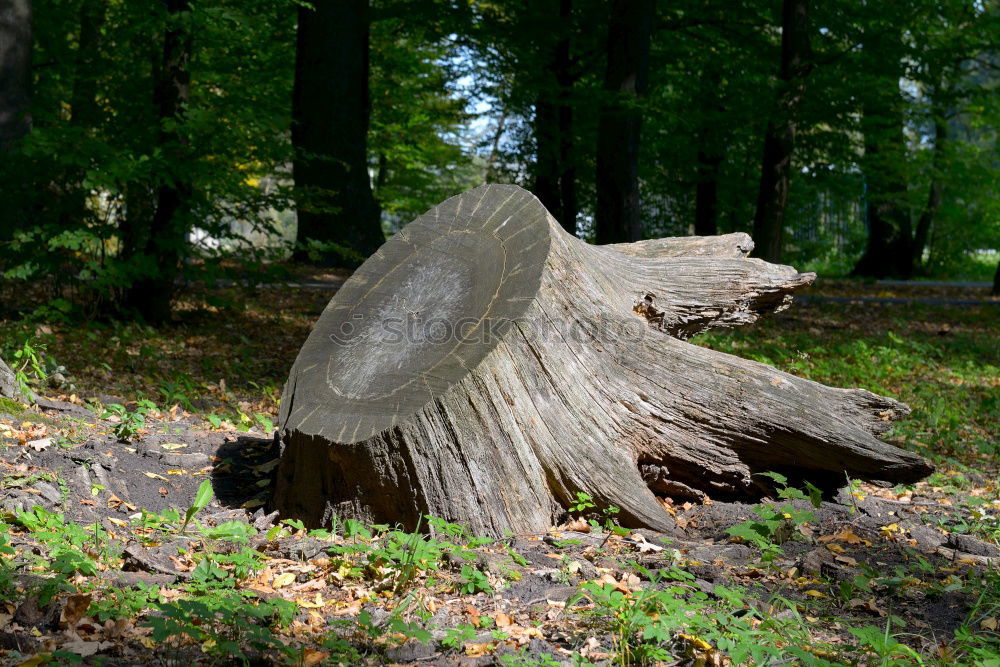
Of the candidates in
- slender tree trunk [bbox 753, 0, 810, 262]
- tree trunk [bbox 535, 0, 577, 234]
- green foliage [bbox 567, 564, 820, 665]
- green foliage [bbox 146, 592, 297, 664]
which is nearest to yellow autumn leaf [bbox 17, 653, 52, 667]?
green foliage [bbox 146, 592, 297, 664]

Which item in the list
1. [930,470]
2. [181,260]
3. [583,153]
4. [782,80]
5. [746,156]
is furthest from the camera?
[746,156]

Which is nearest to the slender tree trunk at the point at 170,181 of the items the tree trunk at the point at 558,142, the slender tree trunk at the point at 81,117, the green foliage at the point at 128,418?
the slender tree trunk at the point at 81,117

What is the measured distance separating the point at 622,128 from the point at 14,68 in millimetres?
6171

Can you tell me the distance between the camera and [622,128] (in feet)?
31.1

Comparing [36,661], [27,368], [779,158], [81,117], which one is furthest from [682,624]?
[779,158]

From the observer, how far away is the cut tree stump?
3596 mm

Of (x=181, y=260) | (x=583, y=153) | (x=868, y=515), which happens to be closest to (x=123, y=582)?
(x=868, y=515)

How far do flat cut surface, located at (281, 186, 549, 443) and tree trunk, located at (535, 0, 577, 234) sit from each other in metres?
8.90

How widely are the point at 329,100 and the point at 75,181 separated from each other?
4.94 meters

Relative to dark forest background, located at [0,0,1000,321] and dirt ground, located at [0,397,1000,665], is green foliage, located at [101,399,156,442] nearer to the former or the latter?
dirt ground, located at [0,397,1000,665]

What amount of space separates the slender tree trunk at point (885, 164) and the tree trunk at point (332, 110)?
6.69m

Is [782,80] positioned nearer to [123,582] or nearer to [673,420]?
[673,420]

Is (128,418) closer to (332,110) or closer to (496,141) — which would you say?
(332,110)

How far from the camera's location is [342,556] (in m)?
3.39
